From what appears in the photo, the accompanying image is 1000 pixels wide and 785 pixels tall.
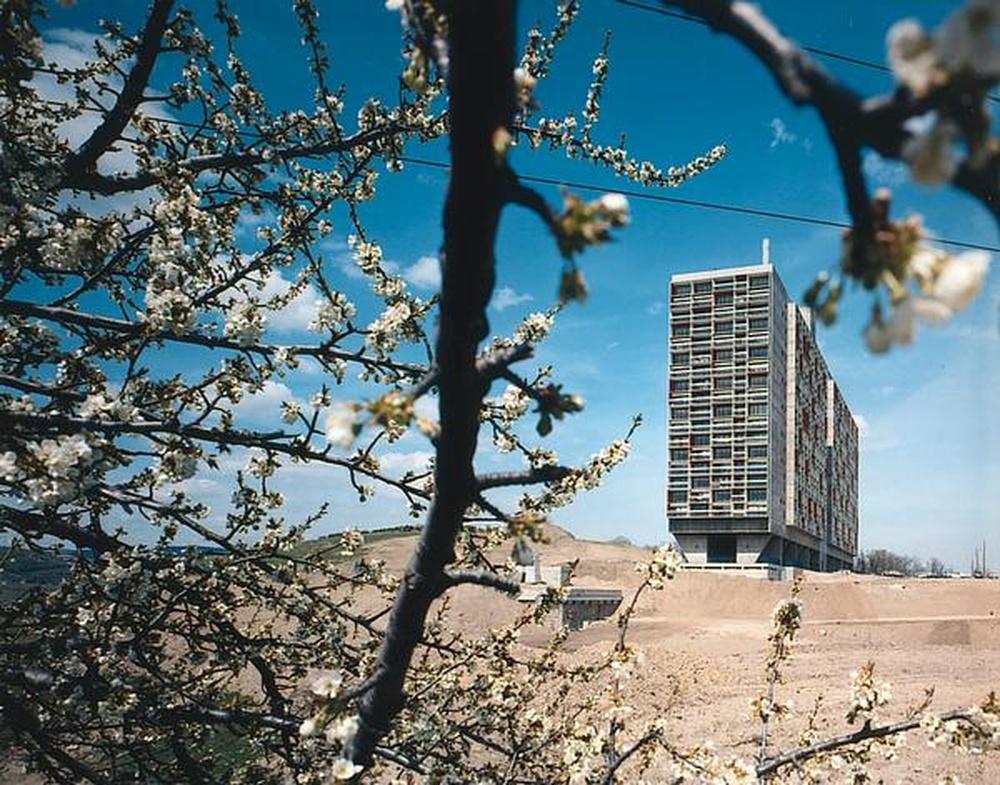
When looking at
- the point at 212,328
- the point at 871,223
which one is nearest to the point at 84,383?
the point at 212,328

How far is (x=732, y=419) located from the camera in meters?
53.4

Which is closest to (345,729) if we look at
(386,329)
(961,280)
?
(961,280)

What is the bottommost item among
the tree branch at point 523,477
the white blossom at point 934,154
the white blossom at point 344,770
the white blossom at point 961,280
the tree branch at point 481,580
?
the white blossom at point 344,770

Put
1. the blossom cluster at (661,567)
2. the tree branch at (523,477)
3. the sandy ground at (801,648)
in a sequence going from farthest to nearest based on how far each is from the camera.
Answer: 1. the sandy ground at (801,648)
2. the blossom cluster at (661,567)
3. the tree branch at (523,477)

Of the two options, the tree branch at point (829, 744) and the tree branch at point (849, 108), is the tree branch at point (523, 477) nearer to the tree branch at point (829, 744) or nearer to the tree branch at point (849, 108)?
the tree branch at point (849, 108)

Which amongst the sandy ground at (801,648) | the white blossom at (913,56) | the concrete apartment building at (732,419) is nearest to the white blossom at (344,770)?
the sandy ground at (801,648)

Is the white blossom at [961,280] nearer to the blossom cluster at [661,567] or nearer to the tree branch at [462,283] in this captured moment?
the tree branch at [462,283]

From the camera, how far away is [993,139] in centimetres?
73

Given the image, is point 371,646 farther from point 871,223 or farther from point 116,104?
point 871,223

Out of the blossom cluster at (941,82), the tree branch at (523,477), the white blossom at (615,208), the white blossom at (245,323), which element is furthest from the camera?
the white blossom at (245,323)

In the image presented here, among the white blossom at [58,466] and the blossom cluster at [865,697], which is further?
the blossom cluster at [865,697]

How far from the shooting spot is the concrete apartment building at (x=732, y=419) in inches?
2080

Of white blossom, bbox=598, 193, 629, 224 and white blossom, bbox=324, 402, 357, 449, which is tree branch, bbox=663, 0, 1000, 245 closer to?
white blossom, bbox=598, 193, 629, 224

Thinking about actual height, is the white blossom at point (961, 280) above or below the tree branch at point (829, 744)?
above
